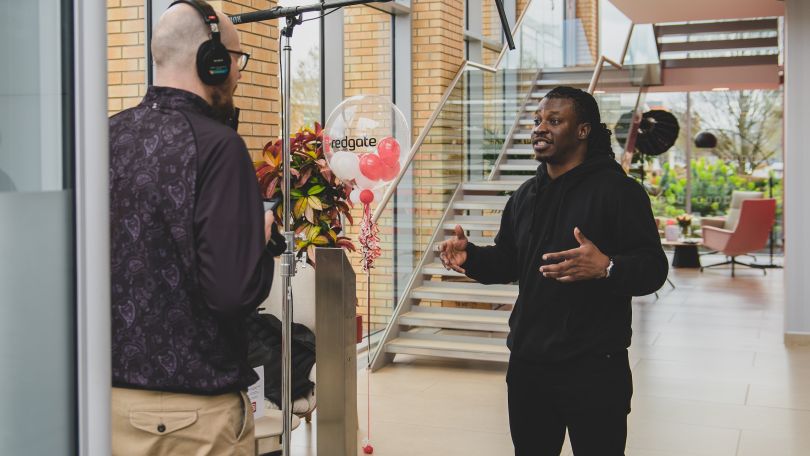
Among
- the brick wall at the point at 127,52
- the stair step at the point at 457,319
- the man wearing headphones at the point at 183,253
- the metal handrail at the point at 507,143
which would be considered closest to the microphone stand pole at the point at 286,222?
the man wearing headphones at the point at 183,253

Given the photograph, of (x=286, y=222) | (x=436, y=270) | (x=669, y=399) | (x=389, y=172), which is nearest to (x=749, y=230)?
(x=436, y=270)

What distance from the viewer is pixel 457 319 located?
7.24 meters

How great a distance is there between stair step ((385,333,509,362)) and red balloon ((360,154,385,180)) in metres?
2.46

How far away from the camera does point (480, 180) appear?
8.83m

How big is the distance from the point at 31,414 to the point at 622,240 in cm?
167

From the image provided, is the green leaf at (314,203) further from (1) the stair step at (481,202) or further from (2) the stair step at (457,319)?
(1) the stair step at (481,202)

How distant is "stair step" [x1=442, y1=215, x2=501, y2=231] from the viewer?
26.6ft

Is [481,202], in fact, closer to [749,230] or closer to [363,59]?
[363,59]

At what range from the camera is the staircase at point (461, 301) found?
274 inches

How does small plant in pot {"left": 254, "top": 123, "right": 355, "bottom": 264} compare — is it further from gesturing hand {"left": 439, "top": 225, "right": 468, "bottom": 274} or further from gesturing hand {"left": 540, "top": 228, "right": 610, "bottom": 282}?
gesturing hand {"left": 540, "top": 228, "right": 610, "bottom": 282}

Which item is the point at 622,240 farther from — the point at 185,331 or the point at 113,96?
the point at 113,96

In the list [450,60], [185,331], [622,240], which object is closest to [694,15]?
[450,60]

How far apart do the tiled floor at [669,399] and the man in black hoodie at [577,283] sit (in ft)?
7.27

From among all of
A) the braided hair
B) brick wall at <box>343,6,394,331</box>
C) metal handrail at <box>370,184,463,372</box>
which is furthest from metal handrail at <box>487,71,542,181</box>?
the braided hair
